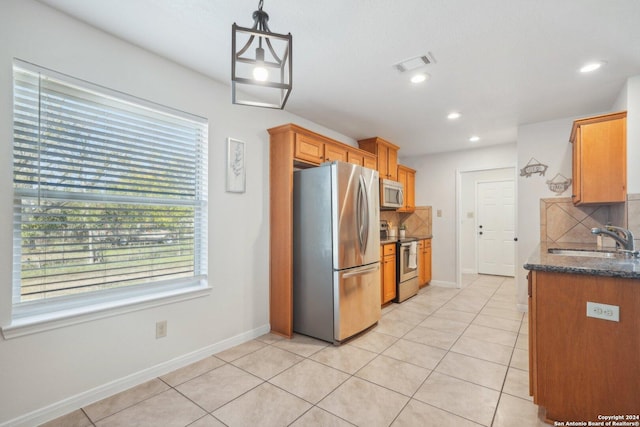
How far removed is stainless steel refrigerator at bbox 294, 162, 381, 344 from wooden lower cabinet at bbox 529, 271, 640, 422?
4.93 feet

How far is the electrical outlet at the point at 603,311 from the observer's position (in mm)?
1515

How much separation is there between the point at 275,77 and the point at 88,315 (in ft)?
7.35

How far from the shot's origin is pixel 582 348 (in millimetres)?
1586

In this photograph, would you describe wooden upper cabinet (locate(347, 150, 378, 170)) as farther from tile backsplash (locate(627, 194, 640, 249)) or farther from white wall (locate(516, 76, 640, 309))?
tile backsplash (locate(627, 194, 640, 249))

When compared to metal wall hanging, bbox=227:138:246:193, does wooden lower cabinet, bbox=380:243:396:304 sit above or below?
below

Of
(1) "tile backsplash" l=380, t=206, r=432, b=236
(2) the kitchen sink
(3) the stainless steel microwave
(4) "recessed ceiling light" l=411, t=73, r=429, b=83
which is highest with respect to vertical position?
(4) "recessed ceiling light" l=411, t=73, r=429, b=83

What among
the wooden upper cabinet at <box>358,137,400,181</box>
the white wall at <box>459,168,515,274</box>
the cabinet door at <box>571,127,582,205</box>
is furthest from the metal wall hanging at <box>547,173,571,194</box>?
the white wall at <box>459,168,515,274</box>

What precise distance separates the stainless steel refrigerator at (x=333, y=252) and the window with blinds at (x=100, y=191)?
973 millimetres

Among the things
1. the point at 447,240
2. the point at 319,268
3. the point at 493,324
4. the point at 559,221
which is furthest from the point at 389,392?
the point at 447,240

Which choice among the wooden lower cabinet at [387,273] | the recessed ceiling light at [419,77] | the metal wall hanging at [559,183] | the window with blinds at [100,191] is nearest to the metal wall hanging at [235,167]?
the window with blinds at [100,191]

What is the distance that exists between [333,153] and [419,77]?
4.16 ft

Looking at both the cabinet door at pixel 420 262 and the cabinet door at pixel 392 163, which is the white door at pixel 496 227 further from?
the cabinet door at pixel 392 163

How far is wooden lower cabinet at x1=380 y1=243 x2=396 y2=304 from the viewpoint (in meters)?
3.91

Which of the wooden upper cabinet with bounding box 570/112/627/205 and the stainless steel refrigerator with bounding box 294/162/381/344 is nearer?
the wooden upper cabinet with bounding box 570/112/627/205
